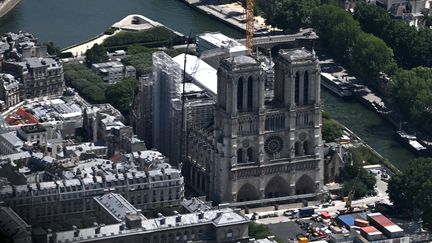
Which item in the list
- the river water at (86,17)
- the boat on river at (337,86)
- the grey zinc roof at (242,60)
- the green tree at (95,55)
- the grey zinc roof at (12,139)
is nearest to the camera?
the grey zinc roof at (242,60)

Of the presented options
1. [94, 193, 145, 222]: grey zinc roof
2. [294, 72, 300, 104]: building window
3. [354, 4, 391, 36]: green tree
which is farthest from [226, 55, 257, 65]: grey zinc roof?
[354, 4, 391, 36]: green tree

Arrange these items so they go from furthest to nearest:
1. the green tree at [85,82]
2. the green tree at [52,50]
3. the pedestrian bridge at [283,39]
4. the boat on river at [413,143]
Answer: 1. the pedestrian bridge at [283,39]
2. the green tree at [52,50]
3. the green tree at [85,82]
4. the boat on river at [413,143]

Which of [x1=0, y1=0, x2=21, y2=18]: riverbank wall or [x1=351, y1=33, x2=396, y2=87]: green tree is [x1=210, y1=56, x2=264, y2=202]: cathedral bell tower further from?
[x1=0, y1=0, x2=21, y2=18]: riverbank wall

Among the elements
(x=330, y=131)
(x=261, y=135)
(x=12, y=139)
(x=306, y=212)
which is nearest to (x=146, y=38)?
(x=330, y=131)

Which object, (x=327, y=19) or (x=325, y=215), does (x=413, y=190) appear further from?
(x=327, y=19)

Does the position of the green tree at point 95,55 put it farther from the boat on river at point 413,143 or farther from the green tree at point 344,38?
the boat on river at point 413,143

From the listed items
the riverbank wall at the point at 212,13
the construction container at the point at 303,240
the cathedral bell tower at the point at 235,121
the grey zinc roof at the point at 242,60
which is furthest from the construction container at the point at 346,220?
the riverbank wall at the point at 212,13
